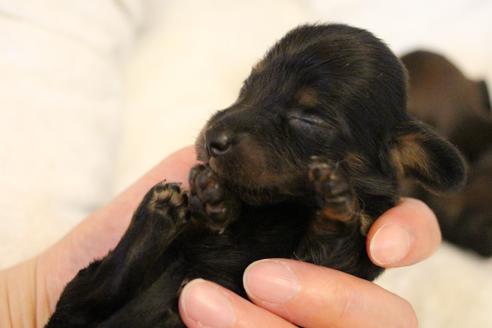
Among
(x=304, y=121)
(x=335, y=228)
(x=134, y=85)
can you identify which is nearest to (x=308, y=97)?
(x=304, y=121)

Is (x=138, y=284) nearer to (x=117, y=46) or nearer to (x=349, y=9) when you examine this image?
(x=117, y=46)

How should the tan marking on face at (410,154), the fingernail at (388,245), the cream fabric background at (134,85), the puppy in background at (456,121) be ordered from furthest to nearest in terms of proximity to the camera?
the puppy in background at (456,121)
the cream fabric background at (134,85)
the tan marking on face at (410,154)
the fingernail at (388,245)

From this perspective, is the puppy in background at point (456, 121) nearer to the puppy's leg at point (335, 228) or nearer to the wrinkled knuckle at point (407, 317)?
the wrinkled knuckle at point (407, 317)

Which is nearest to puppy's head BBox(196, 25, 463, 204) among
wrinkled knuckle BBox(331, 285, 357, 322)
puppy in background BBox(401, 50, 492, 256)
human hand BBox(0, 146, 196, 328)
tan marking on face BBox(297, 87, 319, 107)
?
tan marking on face BBox(297, 87, 319, 107)

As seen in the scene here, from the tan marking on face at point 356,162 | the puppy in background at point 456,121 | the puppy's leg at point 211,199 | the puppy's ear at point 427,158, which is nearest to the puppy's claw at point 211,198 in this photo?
the puppy's leg at point 211,199

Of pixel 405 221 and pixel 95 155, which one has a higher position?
pixel 405 221

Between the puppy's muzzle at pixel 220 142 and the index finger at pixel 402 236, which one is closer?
the puppy's muzzle at pixel 220 142

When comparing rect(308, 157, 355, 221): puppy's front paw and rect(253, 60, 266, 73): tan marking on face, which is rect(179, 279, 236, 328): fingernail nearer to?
rect(308, 157, 355, 221): puppy's front paw

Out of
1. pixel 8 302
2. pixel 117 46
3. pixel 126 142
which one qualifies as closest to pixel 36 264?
pixel 8 302
